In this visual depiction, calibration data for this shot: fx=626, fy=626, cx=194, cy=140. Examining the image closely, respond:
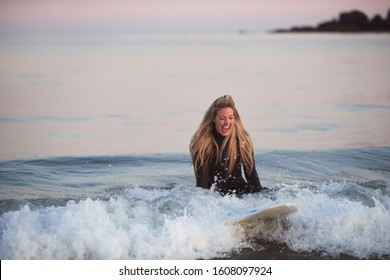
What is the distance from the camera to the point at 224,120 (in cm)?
420

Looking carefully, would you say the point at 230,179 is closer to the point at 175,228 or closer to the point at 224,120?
the point at 224,120

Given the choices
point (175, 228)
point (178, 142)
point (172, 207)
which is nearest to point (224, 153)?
point (172, 207)

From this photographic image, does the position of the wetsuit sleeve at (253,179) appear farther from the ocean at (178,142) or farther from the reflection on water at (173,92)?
the reflection on water at (173,92)

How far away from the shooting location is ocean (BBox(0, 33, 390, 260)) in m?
3.81

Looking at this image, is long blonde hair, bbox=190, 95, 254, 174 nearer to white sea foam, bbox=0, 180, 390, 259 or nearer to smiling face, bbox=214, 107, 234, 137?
smiling face, bbox=214, 107, 234, 137

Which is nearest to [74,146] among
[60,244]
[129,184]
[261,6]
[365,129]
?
[129,184]

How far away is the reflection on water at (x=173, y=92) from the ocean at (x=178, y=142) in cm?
1

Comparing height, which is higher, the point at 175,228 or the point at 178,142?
the point at 178,142

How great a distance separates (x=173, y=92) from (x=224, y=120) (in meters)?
1.56

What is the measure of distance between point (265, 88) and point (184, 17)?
1.15 m

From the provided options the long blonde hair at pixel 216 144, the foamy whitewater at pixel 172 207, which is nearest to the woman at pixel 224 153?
the long blonde hair at pixel 216 144

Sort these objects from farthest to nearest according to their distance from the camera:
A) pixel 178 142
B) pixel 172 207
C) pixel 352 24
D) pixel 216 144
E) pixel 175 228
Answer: pixel 352 24
pixel 178 142
pixel 216 144
pixel 172 207
pixel 175 228

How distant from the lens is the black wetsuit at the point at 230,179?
428 cm

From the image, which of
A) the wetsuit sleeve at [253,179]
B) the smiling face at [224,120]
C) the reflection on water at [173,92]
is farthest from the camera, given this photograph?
the reflection on water at [173,92]
